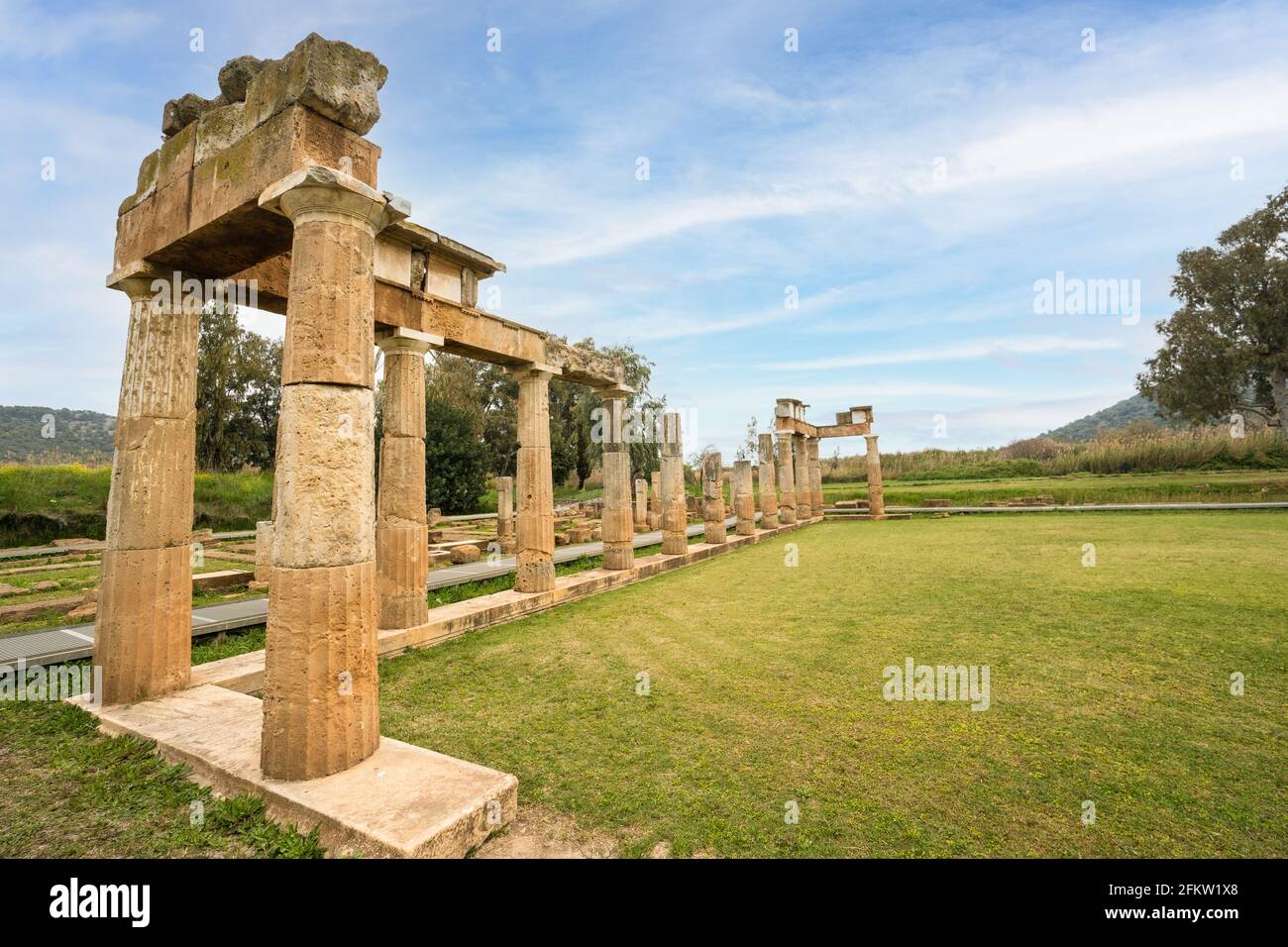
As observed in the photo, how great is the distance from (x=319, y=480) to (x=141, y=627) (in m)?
2.58

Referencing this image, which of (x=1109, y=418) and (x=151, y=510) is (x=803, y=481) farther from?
(x=1109, y=418)

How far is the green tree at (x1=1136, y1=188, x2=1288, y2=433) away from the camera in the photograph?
2470cm

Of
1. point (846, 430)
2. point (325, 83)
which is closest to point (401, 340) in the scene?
point (325, 83)

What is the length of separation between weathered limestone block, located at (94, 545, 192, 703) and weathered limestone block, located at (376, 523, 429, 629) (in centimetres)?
188

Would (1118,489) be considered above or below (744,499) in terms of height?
below

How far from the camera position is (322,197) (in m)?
3.36

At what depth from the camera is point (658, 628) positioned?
679 cm

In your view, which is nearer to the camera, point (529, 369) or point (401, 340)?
point (401, 340)

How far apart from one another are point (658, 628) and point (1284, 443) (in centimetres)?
3514

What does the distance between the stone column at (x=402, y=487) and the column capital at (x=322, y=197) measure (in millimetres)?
2869

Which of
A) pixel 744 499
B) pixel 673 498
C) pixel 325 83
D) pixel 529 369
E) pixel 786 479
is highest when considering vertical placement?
pixel 325 83

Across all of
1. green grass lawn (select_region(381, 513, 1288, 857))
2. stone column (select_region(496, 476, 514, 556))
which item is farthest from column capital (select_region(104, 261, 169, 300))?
stone column (select_region(496, 476, 514, 556))

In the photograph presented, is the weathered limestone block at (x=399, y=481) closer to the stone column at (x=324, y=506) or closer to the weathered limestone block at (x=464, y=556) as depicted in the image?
the stone column at (x=324, y=506)
